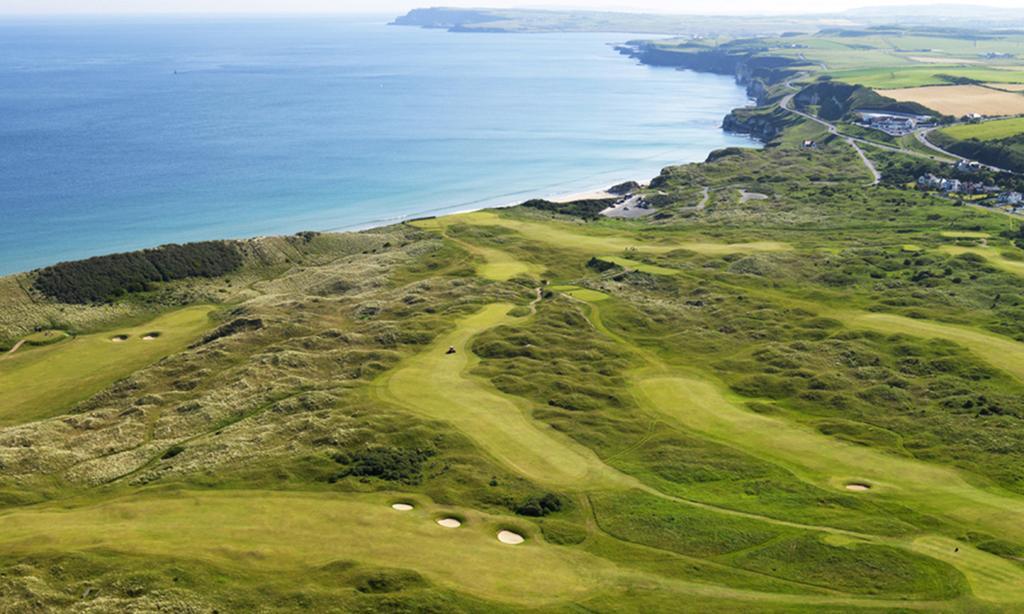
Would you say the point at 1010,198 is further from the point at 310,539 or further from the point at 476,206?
the point at 310,539

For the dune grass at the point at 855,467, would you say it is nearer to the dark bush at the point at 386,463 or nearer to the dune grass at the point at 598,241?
the dark bush at the point at 386,463

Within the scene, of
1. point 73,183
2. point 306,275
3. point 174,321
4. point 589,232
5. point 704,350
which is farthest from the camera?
point 73,183

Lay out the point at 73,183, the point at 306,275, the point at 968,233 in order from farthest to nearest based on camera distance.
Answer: the point at 73,183
the point at 968,233
the point at 306,275

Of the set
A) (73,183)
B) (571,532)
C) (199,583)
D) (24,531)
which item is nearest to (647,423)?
(571,532)

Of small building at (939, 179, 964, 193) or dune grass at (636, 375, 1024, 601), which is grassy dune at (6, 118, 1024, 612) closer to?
dune grass at (636, 375, 1024, 601)

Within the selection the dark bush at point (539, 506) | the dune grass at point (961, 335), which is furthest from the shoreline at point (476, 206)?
the dark bush at point (539, 506)

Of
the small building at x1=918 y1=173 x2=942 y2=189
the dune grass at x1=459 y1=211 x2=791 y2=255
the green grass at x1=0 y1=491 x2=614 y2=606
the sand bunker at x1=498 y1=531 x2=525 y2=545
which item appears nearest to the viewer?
the green grass at x1=0 y1=491 x2=614 y2=606

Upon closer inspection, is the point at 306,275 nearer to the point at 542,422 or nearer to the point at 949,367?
the point at 542,422

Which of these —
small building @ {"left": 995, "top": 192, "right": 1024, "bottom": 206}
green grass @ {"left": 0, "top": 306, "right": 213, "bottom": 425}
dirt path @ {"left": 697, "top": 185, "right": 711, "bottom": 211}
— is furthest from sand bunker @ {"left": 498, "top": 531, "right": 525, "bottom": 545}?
small building @ {"left": 995, "top": 192, "right": 1024, "bottom": 206}
